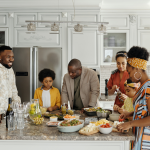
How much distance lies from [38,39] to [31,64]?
557 mm

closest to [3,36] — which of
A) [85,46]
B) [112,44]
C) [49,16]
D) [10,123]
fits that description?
[49,16]

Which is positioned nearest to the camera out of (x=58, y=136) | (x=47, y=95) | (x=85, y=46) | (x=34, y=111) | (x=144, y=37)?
(x=58, y=136)

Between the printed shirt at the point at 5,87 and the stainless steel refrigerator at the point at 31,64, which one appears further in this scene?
the stainless steel refrigerator at the point at 31,64

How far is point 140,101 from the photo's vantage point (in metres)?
1.49

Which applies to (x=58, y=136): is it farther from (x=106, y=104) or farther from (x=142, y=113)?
(x=106, y=104)

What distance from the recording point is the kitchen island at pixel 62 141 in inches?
57.1

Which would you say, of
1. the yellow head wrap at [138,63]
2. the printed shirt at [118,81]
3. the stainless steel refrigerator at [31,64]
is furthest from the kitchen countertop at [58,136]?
the stainless steel refrigerator at [31,64]

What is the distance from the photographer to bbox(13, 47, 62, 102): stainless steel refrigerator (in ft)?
12.5

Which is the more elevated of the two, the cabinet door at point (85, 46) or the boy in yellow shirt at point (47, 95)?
the cabinet door at point (85, 46)

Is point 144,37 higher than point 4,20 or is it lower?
lower

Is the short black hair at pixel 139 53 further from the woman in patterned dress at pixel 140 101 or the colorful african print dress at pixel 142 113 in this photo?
the colorful african print dress at pixel 142 113

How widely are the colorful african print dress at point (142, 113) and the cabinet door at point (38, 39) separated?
8.81ft

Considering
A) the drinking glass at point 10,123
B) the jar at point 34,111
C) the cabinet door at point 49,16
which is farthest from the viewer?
the cabinet door at point 49,16

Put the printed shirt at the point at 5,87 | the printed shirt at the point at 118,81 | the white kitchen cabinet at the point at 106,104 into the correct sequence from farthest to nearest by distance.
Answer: the white kitchen cabinet at the point at 106,104
the printed shirt at the point at 118,81
the printed shirt at the point at 5,87
